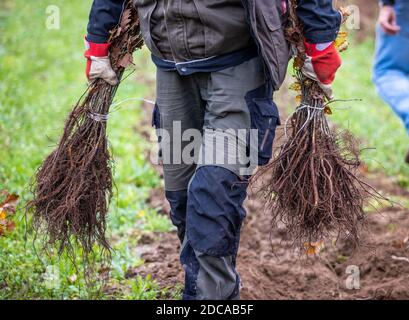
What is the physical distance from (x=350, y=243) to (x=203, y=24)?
6.99 ft

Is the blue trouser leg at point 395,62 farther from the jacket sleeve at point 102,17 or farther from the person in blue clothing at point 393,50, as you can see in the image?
the jacket sleeve at point 102,17

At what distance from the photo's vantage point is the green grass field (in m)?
3.60

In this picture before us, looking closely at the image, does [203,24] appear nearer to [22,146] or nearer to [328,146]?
[328,146]

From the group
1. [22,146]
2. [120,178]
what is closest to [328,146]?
[120,178]

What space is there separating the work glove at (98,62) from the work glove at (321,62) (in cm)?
96

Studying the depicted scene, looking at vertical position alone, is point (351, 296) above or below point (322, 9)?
below

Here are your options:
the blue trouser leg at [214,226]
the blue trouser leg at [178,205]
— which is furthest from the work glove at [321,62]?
the blue trouser leg at [178,205]

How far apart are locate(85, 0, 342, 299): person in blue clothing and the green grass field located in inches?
29.0

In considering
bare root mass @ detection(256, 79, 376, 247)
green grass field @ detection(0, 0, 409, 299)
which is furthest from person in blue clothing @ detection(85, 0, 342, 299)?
green grass field @ detection(0, 0, 409, 299)

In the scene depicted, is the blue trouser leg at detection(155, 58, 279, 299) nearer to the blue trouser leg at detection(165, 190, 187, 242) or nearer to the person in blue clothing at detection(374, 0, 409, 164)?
the blue trouser leg at detection(165, 190, 187, 242)

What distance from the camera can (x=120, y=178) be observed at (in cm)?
520

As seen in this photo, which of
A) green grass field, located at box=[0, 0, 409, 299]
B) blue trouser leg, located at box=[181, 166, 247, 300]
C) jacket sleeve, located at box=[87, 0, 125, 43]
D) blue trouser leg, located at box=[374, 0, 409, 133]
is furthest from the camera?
blue trouser leg, located at box=[374, 0, 409, 133]

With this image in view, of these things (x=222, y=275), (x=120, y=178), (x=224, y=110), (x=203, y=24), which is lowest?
(x=222, y=275)

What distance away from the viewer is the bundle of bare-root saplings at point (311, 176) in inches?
117
